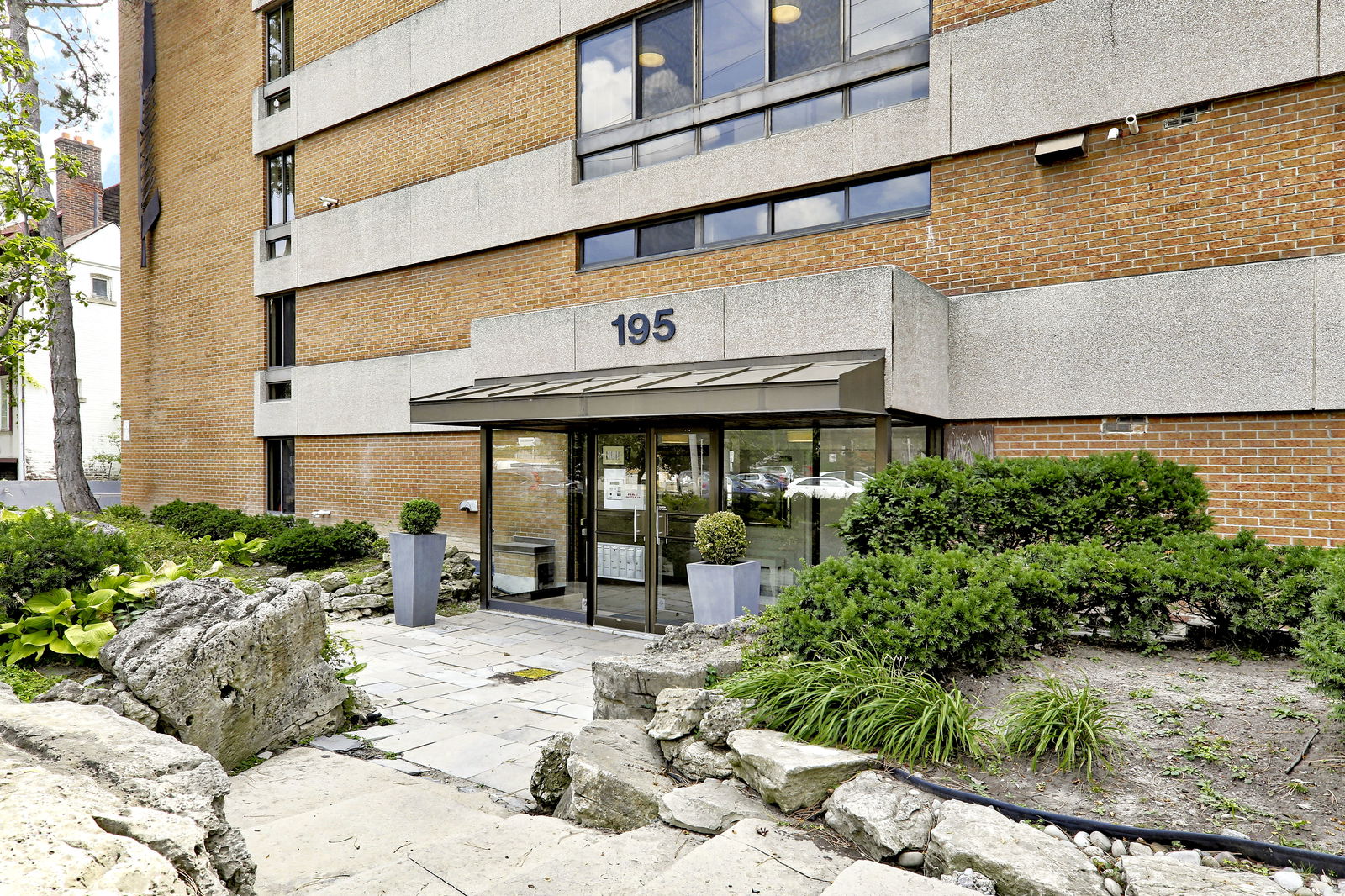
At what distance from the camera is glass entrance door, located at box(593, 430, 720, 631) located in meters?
9.95

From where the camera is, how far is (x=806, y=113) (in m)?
10.4

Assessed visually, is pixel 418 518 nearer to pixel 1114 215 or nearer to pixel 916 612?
pixel 916 612

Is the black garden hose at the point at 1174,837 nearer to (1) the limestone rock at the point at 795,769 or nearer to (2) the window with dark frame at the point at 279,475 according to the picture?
(1) the limestone rock at the point at 795,769

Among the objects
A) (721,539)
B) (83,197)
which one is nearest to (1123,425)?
(721,539)

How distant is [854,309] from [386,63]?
11159 millimetres

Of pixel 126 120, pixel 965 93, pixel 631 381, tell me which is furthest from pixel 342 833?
pixel 126 120

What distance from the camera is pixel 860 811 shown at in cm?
333

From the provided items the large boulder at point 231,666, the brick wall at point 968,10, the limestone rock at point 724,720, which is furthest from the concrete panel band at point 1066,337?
the large boulder at point 231,666

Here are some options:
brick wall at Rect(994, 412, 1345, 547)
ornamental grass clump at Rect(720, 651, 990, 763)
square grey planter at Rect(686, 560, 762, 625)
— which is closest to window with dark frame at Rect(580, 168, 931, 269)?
brick wall at Rect(994, 412, 1345, 547)

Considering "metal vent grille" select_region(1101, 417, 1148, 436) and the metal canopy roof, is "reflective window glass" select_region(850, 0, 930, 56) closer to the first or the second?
the metal canopy roof

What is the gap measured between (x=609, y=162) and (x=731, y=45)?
2.48 m

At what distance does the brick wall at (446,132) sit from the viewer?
41.9 feet

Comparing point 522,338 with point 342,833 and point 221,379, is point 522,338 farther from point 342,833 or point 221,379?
point 221,379

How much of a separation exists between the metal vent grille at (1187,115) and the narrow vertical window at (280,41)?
16.3 m
